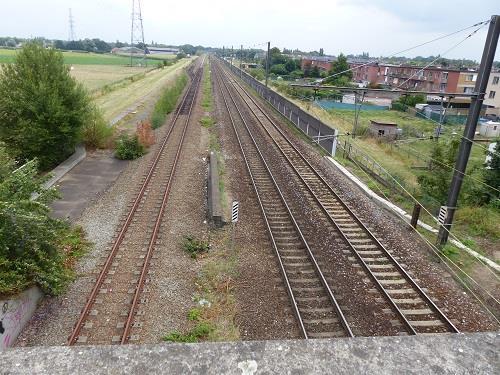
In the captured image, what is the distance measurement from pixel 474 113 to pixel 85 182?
15.8 metres

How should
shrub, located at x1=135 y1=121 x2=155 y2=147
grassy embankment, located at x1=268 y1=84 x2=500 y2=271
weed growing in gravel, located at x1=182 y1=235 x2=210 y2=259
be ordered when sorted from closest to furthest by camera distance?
weed growing in gravel, located at x1=182 y1=235 x2=210 y2=259 → grassy embankment, located at x1=268 y1=84 x2=500 y2=271 → shrub, located at x1=135 y1=121 x2=155 y2=147

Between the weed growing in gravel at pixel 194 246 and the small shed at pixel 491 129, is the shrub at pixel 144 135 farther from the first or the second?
the small shed at pixel 491 129

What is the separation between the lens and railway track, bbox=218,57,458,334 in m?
9.67

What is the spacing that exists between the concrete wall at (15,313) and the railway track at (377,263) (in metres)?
8.55

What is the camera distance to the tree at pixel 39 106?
18703mm

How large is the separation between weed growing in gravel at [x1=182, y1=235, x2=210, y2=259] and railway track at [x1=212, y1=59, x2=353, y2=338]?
217 centimetres

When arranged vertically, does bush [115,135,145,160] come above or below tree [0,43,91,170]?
below

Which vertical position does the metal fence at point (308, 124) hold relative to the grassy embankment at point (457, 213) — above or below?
above

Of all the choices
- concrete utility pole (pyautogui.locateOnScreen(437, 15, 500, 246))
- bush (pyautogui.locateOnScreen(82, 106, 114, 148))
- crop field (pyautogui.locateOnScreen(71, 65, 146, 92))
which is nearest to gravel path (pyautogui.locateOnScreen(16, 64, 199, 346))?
bush (pyautogui.locateOnScreen(82, 106, 114, 148))

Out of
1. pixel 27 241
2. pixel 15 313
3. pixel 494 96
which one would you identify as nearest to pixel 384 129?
pixel 494 96

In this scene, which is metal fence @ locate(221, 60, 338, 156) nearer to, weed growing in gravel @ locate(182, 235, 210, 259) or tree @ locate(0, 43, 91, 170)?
weed growing in gravel @ locate(182, 235, 210, 259)

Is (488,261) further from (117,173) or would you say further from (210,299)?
(117,173)

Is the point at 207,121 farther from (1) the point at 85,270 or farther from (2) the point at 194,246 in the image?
(1) the point at 85,270

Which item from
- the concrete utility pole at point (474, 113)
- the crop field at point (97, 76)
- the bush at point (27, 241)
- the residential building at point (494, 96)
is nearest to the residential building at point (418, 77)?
the residential building at point (494, 96)
